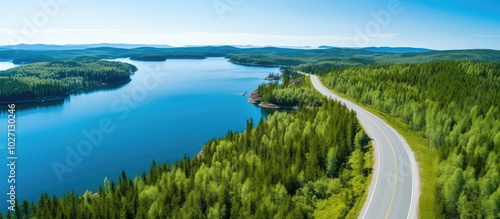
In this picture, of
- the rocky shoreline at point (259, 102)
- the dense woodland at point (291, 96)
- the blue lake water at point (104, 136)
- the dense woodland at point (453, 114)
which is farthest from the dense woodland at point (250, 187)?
the rocky shoreline at point (259, 102)

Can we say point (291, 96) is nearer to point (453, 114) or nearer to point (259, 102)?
point (259, 102)

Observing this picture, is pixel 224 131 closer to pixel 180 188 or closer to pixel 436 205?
pixel 180 188

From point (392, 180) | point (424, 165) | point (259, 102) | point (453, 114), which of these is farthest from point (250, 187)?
point (259, 102)

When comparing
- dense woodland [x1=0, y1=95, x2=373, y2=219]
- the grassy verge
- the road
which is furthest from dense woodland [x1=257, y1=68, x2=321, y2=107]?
dense woodland [x1=0, y1=95, x2=373, y2=219]

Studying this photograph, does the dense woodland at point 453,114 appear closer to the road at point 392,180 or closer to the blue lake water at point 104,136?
the road at point 392,180

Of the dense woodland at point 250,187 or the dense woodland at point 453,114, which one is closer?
the dense woodland at point 453,114

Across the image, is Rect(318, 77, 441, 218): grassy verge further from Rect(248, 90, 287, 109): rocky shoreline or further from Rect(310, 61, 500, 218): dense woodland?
Rect(248, 90, 287, 109): rocky shoreline

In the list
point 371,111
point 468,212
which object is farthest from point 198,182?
point 371,111
